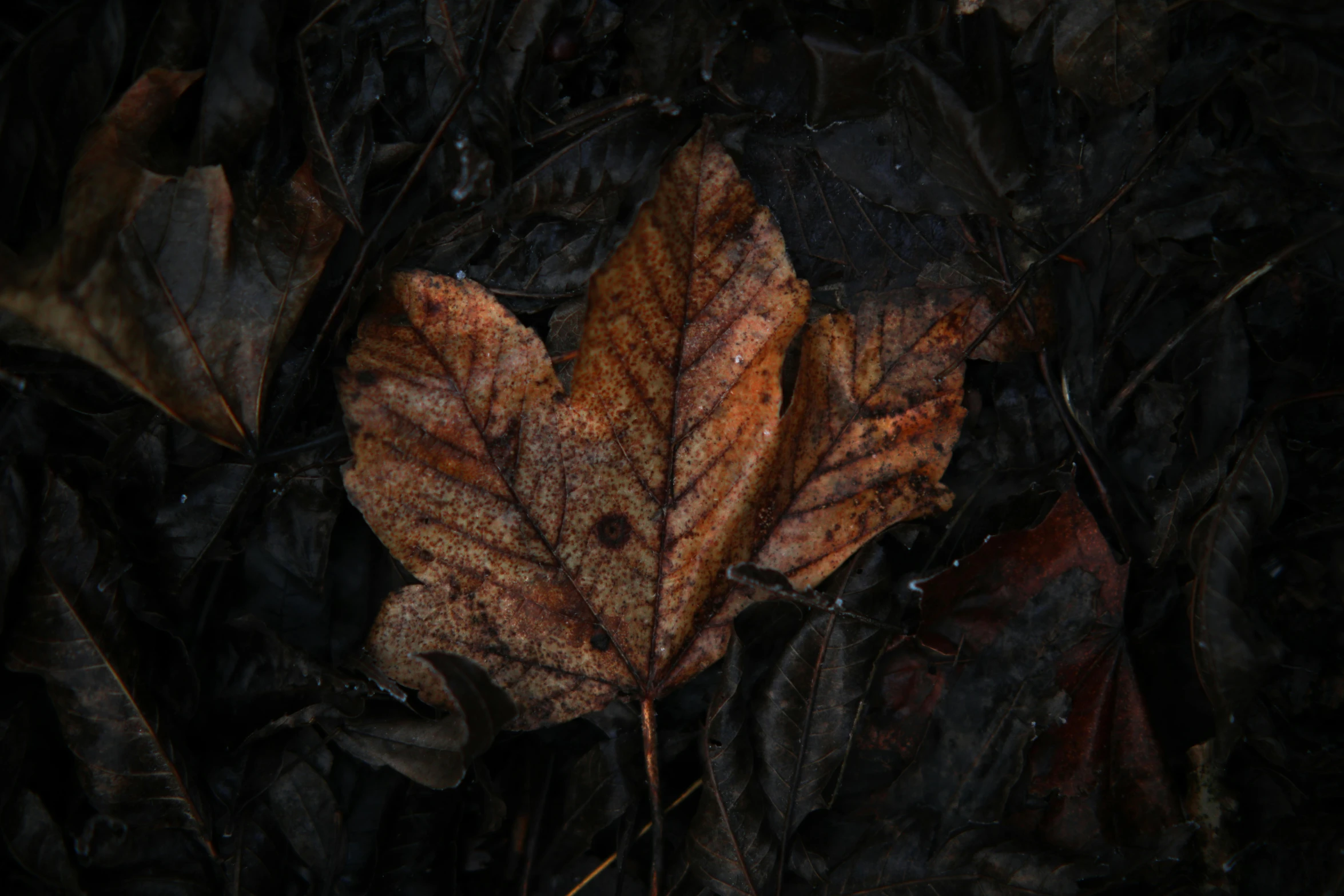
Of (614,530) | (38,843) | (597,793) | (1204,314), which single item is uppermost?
(1204,314)

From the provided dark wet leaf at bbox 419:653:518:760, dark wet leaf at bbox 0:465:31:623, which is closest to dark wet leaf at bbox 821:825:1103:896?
dark wet leaf at bbox 419:653:518:760

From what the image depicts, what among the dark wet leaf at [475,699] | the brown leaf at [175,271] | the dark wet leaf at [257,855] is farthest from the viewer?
the dark wet leaf at [257,855]

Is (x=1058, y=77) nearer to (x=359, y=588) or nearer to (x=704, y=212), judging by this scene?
(x=704, y=212)

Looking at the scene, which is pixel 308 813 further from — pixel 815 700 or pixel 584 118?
pixel 584 118

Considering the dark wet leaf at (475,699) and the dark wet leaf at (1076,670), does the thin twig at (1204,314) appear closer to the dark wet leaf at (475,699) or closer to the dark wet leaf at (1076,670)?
the dark wet leaf at (1076,670)

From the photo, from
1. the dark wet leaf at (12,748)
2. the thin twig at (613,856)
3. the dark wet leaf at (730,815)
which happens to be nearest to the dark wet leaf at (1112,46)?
the dark wet leaf at (730,815)

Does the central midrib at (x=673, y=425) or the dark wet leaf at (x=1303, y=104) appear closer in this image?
the central midrib at (x=673, y=425)

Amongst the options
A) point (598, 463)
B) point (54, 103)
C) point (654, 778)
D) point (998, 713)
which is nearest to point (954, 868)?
point (998, 713)
